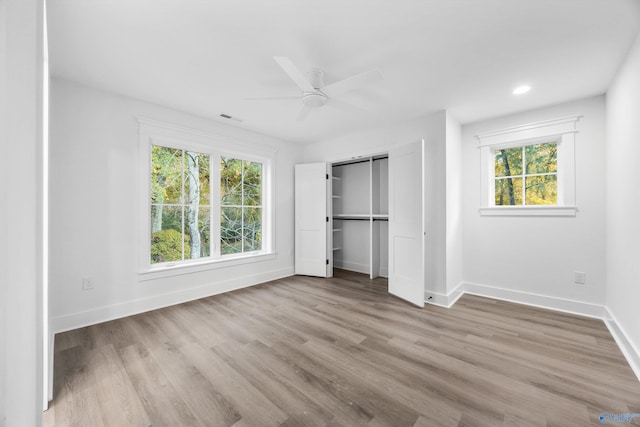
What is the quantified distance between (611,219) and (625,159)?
75 centimetres

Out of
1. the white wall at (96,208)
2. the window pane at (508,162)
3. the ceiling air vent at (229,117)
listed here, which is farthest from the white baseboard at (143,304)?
the window pane at (508,162)

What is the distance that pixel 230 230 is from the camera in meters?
3.97

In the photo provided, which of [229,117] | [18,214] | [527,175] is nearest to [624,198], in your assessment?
[527,175]

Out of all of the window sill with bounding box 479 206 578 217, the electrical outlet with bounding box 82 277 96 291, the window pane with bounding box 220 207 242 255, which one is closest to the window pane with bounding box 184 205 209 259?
Answer: the window pane with bounding box 220 207 242 255

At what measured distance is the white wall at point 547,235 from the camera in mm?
2865

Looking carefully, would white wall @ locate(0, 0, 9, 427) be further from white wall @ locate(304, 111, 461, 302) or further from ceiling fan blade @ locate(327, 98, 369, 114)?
white wall @ locate(304, 111, 461, 302)

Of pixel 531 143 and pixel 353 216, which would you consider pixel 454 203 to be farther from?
pixel 353 216

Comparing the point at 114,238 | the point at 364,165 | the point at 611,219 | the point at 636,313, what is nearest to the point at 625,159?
the point at 611,219

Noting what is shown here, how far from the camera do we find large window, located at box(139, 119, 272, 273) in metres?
3.19

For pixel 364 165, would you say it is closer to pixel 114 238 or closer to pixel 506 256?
pixel 506 256

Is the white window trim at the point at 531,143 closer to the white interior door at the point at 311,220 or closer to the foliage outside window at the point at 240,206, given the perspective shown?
the white interior door at the point at 311,220

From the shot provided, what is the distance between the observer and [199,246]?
3.60 metres

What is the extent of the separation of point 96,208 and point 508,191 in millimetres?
5078

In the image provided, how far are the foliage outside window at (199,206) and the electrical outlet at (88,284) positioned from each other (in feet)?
2.00
